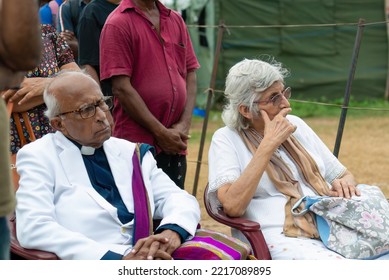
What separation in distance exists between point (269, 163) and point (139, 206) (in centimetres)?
77

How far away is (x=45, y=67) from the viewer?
4.46 metres

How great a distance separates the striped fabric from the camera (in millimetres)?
3479

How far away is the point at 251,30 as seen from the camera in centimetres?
1359

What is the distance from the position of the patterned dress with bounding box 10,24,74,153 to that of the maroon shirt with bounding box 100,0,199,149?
0.89 ft

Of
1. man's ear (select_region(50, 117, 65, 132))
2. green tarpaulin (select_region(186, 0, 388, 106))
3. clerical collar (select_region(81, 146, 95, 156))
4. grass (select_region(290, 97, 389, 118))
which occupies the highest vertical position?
man's ear (select_region(50, 117, 65, 132))

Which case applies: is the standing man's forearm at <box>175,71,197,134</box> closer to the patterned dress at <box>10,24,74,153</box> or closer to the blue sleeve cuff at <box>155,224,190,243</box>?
the patterned dress at <box>10,24,74,153</box>

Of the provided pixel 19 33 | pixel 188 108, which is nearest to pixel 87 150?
pixel 188 108

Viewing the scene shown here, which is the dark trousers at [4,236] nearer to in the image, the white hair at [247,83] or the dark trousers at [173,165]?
the white hair at [247,83]

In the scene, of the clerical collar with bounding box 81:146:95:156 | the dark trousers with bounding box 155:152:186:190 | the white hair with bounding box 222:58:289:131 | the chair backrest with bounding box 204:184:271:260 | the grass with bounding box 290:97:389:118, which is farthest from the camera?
the grass with bounding box 290:97:389:118

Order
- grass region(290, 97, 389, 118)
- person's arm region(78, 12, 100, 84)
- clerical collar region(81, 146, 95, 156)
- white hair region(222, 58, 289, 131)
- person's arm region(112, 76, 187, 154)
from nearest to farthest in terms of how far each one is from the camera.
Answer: clerical collar region(81, 146, 95, 156) → white hair region(222, 58, 289, 131) → person's arm region(112, 76, 187, 154) → person's arm region(78, 12, 100, 84) → grass region(290, 97, 389, 118)

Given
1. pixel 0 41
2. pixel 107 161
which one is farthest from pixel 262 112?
pixel 0 41

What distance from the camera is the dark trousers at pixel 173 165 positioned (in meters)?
4.83

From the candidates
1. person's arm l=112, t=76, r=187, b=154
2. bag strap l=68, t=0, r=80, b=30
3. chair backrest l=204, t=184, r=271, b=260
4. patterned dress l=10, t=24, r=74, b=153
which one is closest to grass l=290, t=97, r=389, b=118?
bag strap l=68, t=0, r=80, b=30

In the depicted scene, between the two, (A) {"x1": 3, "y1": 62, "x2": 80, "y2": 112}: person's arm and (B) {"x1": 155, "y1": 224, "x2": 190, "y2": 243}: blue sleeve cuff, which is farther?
(A) {"x1": 3, "y1": 62, "x2": 80, "y2": 112}: person's arm
